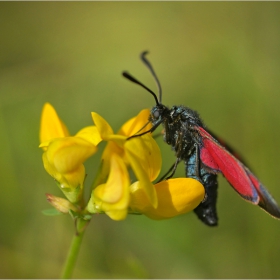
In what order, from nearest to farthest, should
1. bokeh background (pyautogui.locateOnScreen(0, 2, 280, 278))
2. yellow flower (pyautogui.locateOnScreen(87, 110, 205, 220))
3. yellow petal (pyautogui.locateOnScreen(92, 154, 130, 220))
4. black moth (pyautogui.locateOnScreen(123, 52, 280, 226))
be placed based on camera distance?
yellow petal (pyautogui.locateOnScreen(92, 154, 130, 220))
yellow flower (pyautogui.locateOnScreen(87, 110, 205, 220))
black moth (pyautogui.locateOnScreen(123, 52, 280, 226))
bokeh background (pyautogui.locateOnScreen(0, 2, 280, 278))

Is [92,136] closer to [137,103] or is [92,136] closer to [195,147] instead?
[195,147]

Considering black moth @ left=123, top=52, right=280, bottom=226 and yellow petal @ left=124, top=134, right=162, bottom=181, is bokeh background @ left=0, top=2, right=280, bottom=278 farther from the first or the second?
yellow petal @ left=124, top=134, right=162, bottom=181

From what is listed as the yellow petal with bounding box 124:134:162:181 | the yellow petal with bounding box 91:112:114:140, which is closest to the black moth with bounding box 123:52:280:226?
the yellow petal with bounding box 124:134:162:181

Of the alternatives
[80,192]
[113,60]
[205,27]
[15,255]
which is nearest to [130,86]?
[113,60]

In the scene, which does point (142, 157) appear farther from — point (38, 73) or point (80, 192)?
point (38, 73)

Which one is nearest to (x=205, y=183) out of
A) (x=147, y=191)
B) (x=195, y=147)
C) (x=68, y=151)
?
(x=195, y=147)

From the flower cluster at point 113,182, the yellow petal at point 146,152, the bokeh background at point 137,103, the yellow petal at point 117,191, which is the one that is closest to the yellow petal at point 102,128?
the flower cluster at point 113,182
